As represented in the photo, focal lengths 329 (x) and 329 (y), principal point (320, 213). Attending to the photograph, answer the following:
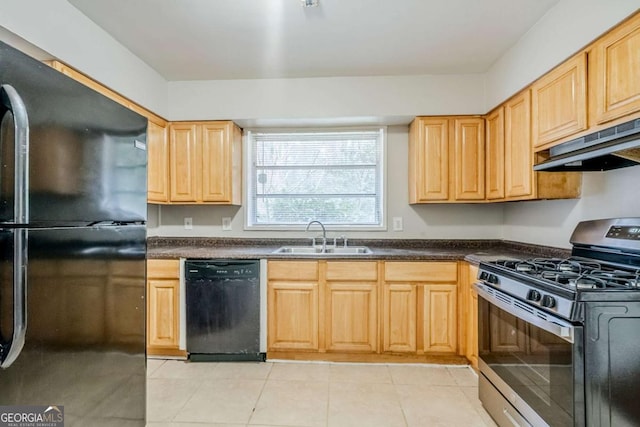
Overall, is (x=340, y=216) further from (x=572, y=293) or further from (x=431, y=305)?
(x=572, y=293)

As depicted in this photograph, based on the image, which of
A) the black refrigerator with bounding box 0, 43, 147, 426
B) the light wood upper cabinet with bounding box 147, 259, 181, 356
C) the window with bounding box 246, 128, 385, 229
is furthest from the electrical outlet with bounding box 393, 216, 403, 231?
the black refrigerator with bounding box 0, 43, 147, 426

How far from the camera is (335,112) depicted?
2.97m

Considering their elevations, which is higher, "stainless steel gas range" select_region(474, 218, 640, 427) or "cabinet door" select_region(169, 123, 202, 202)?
"cabinet door" select_region(169, 123, 202, 202)

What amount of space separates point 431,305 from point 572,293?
1422mm

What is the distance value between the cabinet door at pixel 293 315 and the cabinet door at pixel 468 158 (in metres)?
1.55

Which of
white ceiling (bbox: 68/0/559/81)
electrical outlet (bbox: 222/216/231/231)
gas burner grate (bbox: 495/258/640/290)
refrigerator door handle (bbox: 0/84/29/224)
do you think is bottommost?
gas burner grate (bbox: 495/258/640/290)

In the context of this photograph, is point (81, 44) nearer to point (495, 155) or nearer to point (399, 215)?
point (399, 215)

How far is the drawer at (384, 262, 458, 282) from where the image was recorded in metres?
2.59

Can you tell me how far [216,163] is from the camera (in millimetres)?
3016

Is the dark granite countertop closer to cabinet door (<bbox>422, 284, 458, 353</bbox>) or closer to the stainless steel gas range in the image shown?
cabinet door (<bbox>422, 284, 458, 353</bbox>)

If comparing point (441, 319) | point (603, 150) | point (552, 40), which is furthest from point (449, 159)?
point (603, 150)

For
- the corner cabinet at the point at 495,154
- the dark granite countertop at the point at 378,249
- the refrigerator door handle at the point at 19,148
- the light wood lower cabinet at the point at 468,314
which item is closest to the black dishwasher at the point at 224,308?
the dark granite countertop at the point at 378,249

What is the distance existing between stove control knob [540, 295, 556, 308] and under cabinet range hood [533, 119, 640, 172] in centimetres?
68

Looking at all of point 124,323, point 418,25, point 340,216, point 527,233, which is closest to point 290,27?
point 418,25
